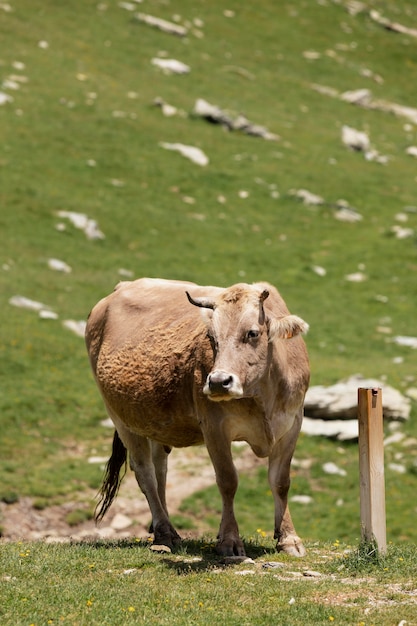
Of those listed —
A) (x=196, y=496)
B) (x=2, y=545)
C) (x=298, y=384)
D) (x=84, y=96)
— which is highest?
(x=298, y=384)

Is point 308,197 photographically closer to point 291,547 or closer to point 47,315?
point 47,315

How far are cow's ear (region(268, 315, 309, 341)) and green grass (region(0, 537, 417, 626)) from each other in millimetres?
2523

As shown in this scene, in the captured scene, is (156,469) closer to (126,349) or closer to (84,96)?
(126,349)

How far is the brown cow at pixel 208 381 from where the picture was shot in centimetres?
1135

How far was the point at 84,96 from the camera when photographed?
46406 mm

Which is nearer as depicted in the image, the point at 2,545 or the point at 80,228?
the point at 2,545

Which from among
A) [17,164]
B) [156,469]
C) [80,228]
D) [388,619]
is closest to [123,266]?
[80,228]

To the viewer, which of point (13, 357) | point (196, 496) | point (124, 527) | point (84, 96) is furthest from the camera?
point (84, 96)

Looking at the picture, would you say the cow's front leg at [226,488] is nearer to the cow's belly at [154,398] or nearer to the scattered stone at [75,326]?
the cow's belly at [154,398]

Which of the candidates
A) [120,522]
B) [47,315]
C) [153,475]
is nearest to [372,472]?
[153,475]

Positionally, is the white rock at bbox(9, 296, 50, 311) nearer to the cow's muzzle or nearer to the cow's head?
the cow's head

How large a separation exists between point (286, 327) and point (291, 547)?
8.76 ft

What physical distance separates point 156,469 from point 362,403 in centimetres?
407

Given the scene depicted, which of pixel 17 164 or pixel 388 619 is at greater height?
pixel 388 619
